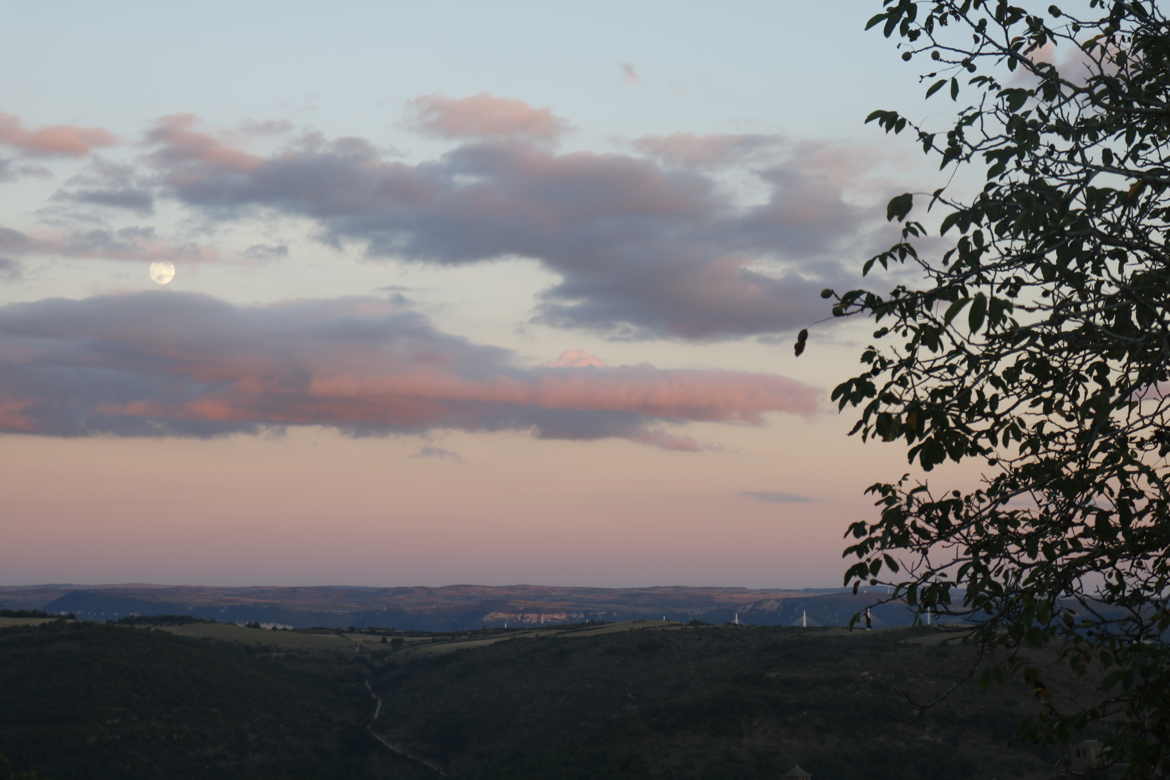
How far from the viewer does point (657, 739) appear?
61.3 meters

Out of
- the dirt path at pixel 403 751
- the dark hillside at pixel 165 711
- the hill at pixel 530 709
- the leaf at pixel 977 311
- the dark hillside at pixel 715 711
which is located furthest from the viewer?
the dirt path at pixel 403 751

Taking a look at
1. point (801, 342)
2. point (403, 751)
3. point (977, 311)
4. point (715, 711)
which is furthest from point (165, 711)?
point (977, 311)

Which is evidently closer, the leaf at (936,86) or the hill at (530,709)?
the leaf at (936,86)

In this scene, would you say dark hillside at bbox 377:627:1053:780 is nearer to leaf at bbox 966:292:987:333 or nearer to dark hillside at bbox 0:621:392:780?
dark hillside at bbox 0:621:392:780

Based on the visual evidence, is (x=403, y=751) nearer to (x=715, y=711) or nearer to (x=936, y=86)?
(x=715, y=711)

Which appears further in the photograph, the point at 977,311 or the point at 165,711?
the point at 165,711

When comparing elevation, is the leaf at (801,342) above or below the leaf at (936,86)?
below

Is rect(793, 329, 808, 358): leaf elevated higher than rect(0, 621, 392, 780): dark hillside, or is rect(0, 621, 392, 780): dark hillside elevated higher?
rect(793, 329, 808, 358): leaf

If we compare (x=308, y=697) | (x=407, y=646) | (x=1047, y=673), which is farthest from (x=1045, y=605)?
(x=407, y=646)

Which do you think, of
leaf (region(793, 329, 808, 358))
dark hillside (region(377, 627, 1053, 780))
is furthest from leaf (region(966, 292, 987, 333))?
dark hillside (region(377, 627, 1053, 780))

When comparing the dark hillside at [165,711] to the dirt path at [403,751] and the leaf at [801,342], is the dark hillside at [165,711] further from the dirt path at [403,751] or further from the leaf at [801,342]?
the leaf at [801,342]

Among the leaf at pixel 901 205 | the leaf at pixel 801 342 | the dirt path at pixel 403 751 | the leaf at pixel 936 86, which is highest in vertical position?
the leaf at pixel 936 86

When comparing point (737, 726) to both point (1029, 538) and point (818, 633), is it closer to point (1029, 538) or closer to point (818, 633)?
point (818, 633)

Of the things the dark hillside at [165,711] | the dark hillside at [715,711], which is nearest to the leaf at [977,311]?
the dark hillside at [715,711]
